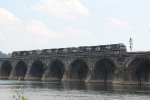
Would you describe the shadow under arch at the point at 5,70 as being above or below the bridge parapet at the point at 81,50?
below

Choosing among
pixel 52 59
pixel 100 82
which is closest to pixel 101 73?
pixel 100 82

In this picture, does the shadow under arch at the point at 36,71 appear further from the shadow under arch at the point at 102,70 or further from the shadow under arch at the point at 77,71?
the shadow under arch at the point at 102,70

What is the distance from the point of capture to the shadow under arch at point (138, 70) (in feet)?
377

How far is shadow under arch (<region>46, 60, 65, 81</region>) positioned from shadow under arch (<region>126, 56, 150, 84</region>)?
39364 millimetres

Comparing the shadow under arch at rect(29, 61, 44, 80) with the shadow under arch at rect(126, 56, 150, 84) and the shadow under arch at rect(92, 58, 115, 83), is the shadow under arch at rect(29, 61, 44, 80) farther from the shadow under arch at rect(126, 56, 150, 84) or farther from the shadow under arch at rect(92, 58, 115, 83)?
the shadow under arch at rect(126, 56, 150, 84)

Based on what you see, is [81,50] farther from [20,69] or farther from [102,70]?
[20,69]

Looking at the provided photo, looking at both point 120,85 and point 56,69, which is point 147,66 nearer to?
point 120,85

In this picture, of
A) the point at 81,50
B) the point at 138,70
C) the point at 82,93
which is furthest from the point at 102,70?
the point at 82,93

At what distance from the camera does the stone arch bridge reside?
115625mm

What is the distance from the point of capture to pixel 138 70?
116125mm

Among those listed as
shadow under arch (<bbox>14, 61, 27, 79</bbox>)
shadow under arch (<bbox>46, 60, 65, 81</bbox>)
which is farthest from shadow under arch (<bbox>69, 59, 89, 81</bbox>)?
shadow under arch (<bbox>14, 61, 27, 79</bbox>)

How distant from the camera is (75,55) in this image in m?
139

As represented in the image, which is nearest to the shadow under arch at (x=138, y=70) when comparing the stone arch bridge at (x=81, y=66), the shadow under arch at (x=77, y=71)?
the stone arch bridge at (x=81, y=66)

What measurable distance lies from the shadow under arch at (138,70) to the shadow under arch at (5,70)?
7556 cm
